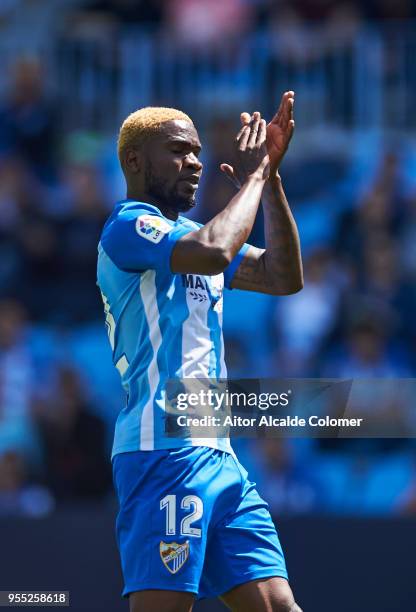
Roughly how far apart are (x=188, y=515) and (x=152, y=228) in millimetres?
1056

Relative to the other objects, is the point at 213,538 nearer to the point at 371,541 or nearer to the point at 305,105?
the point at 371,541

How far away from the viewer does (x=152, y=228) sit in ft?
16.3

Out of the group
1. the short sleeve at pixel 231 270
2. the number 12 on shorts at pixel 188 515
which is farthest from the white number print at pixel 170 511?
the short sleeve at pixel 231 270

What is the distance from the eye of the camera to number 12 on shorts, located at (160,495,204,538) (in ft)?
15.9

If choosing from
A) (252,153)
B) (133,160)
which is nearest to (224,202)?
(133,160)

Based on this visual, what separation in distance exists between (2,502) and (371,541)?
303 cm

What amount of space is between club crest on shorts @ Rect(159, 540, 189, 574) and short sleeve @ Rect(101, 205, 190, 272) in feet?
3.31

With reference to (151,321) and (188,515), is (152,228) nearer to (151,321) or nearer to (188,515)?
(151,321)

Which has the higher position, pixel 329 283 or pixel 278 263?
pixel 278 263

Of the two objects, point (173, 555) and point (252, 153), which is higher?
point (252, 153)

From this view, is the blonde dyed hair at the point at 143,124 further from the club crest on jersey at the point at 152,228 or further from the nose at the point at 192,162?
the club crest on jersey at the point at 152,228

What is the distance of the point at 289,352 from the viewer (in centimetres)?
1028

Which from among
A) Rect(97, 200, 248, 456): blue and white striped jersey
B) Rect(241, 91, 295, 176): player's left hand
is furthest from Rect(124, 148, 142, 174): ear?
Rect(241, 91, 295, 176): player's left hand

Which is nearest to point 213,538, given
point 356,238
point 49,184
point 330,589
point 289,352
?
point 330,589
